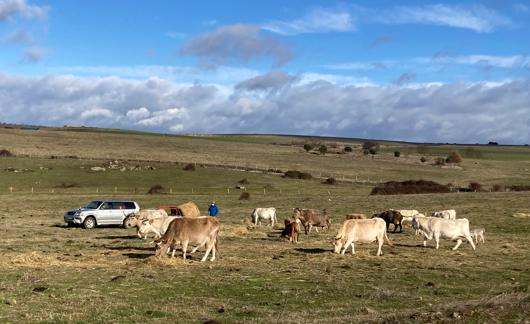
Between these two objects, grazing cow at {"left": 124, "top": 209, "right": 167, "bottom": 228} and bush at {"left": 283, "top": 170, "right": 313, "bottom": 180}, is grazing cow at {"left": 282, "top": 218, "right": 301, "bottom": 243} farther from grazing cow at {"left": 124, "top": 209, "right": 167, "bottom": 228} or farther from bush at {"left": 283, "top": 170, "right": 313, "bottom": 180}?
bush at {"left": 283, "top": 170, "right": 313, "bottom": 180}

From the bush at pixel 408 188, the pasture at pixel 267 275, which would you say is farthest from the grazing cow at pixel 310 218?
the bush at pixel 408 188

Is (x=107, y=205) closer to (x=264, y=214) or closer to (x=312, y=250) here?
(x=264, y=214)

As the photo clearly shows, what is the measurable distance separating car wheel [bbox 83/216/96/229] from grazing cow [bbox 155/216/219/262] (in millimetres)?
17054

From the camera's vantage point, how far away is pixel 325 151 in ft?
457

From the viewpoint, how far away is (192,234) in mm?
21172

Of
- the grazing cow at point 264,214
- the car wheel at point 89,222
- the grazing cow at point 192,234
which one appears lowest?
the car wheel at point 89,222

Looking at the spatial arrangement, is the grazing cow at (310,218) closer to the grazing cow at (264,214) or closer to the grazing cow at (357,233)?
the grazing cow at (264,214)

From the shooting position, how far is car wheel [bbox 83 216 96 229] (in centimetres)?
3706

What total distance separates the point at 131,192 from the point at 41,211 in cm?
2026

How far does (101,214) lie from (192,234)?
59.3 ft

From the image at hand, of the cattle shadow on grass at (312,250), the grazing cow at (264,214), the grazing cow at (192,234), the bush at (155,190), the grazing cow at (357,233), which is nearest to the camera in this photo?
the grazing cow at (192,234)

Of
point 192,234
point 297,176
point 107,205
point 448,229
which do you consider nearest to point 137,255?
point 192,234

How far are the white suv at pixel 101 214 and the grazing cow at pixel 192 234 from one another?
667 inches

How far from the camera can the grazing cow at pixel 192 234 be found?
21078 millimetres
